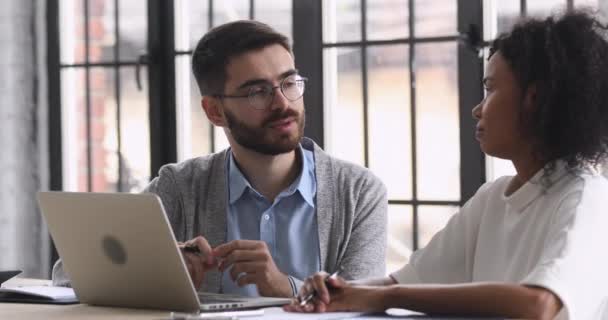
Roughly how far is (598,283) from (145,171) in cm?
254

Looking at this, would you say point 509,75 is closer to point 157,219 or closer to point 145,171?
point 157,219

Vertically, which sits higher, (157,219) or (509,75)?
(509,75)

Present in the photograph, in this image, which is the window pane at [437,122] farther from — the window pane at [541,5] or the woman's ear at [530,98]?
the woman's ear at [530,98]

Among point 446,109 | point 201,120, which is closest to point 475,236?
point 446,109

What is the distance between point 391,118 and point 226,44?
37.5 inches

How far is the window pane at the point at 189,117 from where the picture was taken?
403cm

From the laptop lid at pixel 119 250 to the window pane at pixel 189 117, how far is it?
5.98ft

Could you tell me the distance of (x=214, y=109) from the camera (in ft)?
9.51

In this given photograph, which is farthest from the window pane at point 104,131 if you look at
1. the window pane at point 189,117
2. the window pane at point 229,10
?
the window pane at point 229,10

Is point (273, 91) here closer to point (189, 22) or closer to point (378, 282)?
point (378, 282)

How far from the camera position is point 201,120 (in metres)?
4.04

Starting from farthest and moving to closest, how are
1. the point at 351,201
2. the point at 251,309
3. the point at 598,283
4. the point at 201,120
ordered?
the point at 201,120 → the point at 351,201 → the point at 251,309 → the point at 598,283

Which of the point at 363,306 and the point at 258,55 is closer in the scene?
the point at 363,306

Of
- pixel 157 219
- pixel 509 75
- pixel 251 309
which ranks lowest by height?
pixel 251 309
